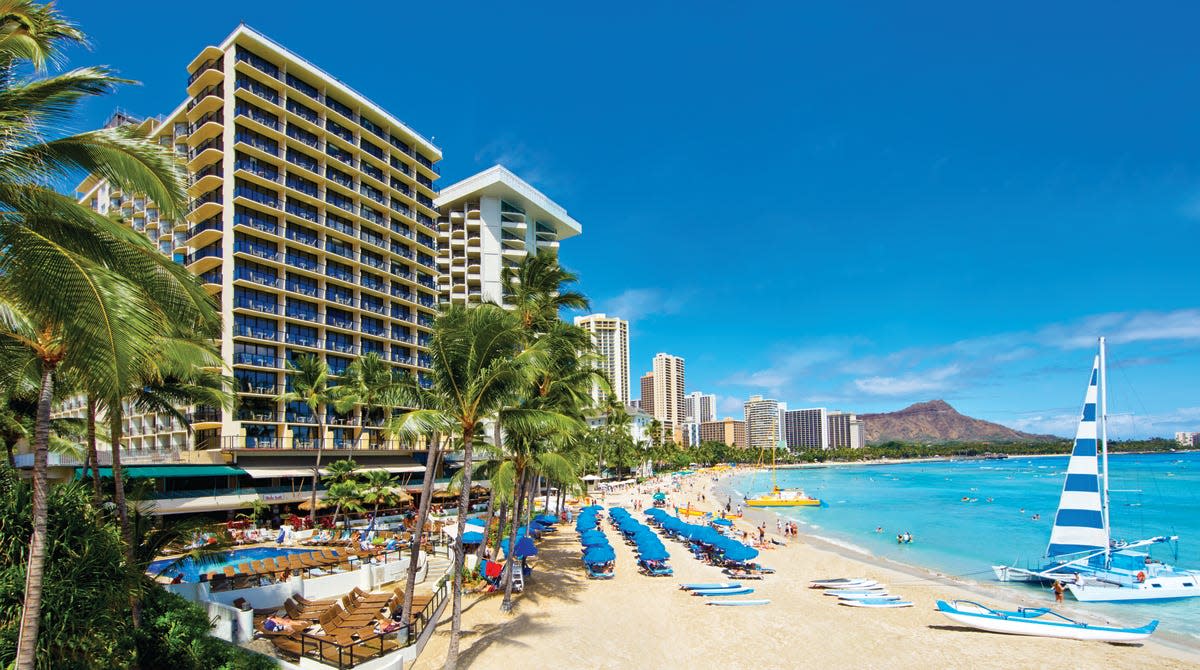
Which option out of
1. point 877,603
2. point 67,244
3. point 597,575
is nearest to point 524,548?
point 597,575

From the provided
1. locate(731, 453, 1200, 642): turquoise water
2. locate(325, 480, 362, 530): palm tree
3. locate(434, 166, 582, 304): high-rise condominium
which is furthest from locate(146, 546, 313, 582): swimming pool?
locate(434, 166, 582, 304): high-rise condominium

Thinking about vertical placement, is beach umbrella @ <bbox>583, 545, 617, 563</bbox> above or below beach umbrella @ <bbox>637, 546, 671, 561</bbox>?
above

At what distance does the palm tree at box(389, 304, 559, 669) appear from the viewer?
50.1ft

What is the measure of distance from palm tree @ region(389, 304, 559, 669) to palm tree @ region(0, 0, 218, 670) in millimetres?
7017

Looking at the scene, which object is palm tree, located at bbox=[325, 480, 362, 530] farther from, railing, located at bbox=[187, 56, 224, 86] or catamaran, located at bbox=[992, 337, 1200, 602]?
catamaran, located at bbox=[992, 337, 1200, 602]

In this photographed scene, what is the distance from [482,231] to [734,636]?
61.5m

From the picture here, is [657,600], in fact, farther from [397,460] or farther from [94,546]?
[397,460]

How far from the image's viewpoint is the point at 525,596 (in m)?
24.6

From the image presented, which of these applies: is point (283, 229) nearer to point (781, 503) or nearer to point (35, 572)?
point (35, 572)

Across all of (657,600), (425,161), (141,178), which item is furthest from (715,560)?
(425,161)

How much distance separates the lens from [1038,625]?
21500 millimetres

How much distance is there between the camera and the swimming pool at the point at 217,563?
2008 cm

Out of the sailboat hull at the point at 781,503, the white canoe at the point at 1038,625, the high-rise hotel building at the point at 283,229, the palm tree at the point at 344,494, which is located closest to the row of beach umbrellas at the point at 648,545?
the white canoe at the point at 1038,625

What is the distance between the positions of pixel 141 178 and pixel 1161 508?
97.8 m
